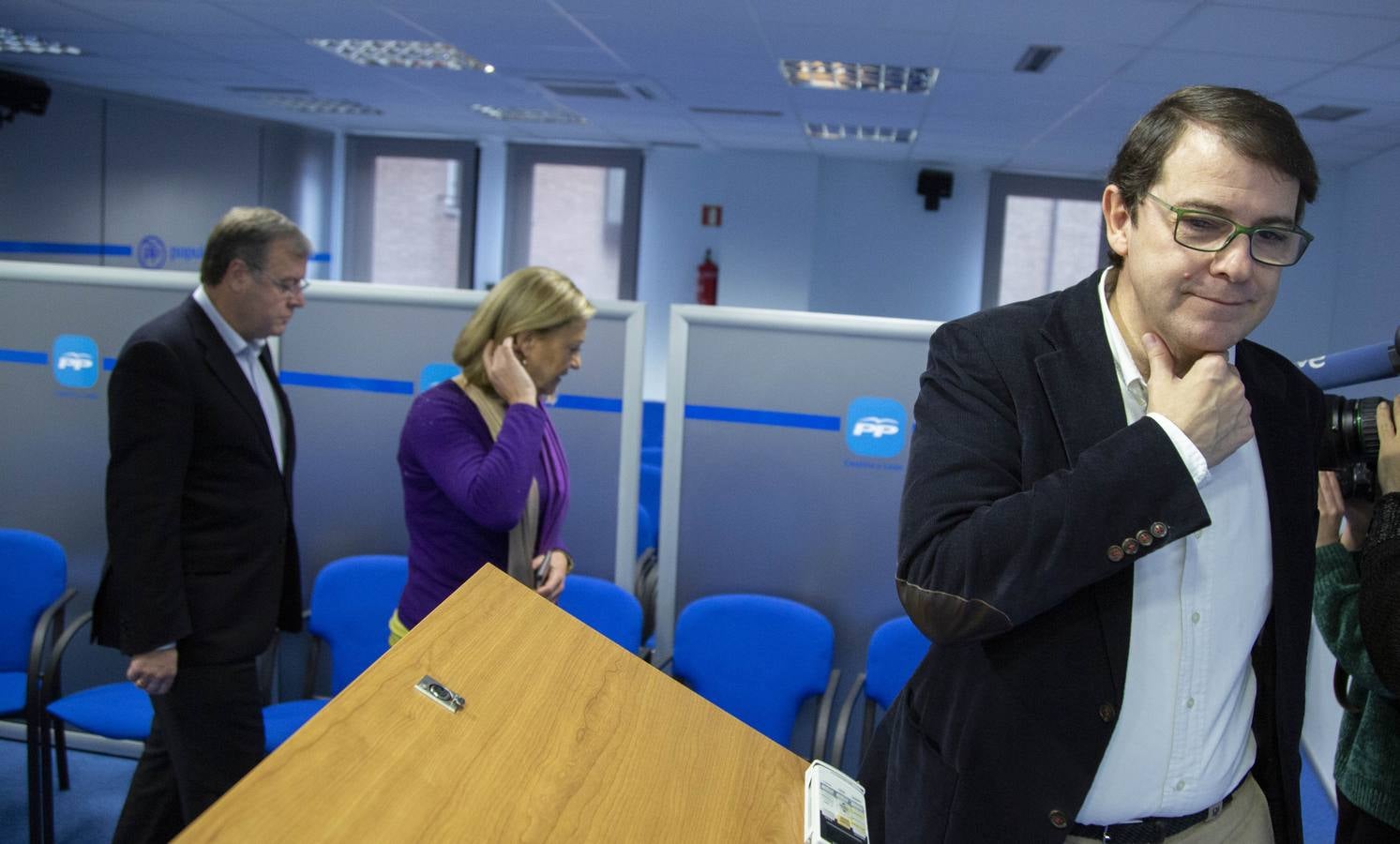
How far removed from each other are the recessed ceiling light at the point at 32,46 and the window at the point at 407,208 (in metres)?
4.67

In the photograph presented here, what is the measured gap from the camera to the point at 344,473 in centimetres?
340

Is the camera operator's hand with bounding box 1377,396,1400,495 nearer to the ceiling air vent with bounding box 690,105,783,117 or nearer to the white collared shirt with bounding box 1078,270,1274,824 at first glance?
the white collared shirt with bounding box 1078,270,1274,824

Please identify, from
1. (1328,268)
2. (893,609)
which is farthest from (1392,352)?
(1328,268)

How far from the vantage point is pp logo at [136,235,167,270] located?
8812 mm

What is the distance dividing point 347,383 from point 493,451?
1.30m

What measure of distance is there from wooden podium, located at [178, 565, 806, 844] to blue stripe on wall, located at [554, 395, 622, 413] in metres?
2.09

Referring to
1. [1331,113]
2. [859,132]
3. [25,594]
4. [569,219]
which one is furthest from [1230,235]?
[569,219]

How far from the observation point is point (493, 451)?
88.0 inches

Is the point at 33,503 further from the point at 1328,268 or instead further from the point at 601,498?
the point at 1328,268

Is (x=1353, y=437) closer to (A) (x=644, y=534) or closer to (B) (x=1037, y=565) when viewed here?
(B) (x=1037, y=565)

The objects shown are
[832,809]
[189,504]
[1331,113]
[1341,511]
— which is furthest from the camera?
[1331,113]

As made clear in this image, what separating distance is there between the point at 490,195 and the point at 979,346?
10969mm

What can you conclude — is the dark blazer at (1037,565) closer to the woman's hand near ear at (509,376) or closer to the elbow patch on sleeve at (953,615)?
the elbow patch on sleeve at (953,615)

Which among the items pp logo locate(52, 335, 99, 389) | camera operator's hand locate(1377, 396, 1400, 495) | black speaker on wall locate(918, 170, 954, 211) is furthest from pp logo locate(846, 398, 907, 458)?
black speaker on wall locate(918, 170, 954, 211)
